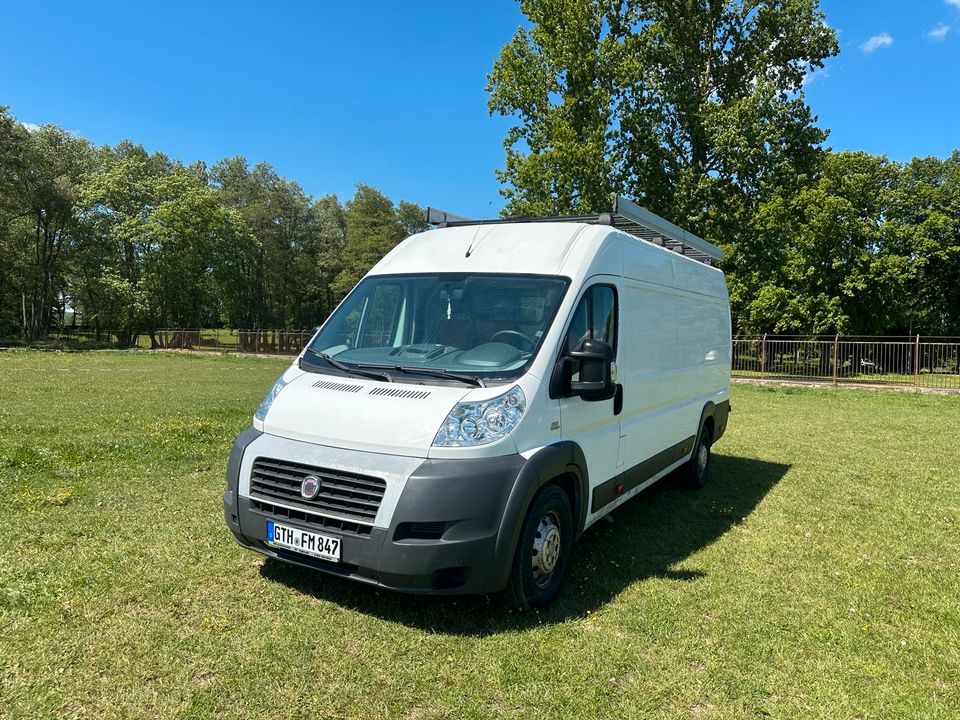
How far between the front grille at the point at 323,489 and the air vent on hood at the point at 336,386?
1.79ft

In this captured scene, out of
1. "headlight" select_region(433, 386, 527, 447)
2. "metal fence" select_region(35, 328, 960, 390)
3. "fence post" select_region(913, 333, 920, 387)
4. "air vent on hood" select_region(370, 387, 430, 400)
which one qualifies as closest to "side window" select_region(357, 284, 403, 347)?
"air vent on hood" select_region(370, 387, 430, 400)

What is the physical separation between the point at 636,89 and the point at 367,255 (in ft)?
102

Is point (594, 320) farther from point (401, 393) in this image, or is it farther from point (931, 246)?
point (931, 246)

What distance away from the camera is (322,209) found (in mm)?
63344

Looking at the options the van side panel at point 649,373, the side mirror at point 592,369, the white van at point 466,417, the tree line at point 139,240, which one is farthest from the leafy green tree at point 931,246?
the side mirror at point 592,369

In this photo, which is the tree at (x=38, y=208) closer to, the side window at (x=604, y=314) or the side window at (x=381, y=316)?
the side window at (x=381, y=316)

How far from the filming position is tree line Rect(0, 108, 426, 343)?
44.1 meters

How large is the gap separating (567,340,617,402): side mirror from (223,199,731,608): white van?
0.01 m

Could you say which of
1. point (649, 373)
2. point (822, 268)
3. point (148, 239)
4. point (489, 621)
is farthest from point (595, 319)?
point (148, 239)

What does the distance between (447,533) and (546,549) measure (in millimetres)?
844

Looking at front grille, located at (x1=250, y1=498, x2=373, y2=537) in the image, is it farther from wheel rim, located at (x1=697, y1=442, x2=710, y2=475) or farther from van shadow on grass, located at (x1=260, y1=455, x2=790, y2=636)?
wheel rim, located at (x1=697, y1=442, x2=710, y2=475)

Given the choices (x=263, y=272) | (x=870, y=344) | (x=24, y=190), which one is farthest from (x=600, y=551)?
(x=263, y=272)

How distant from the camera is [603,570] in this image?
15.9 ft

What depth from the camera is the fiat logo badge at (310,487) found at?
148 inches
